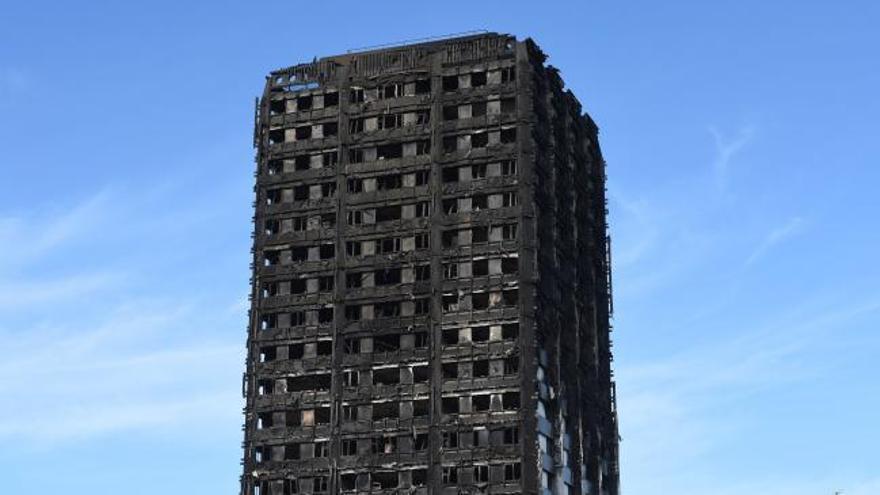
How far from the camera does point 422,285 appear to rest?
Result: 443ft

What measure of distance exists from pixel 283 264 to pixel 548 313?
2625cm

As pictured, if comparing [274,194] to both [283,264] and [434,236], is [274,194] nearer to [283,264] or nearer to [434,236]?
[283,264]

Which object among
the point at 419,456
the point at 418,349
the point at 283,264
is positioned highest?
the point at 283,264

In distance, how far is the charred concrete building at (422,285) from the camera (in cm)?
12975

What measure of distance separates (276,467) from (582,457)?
96.2 feet

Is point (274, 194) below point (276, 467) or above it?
above

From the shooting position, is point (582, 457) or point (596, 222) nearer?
point (582, 457)

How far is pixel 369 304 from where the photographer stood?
450ft

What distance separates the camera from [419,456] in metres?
129

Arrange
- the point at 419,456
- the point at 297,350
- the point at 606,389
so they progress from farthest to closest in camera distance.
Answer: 1. the point at 606,389
2. the point at 297,350
3. the point at 419,456

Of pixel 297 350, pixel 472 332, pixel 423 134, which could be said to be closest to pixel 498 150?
pixel 423 134

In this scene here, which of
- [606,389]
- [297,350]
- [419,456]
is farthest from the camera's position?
[606,389]

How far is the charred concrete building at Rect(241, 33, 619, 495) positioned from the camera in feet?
426

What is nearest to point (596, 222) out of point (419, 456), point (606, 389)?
point (606, 389)
